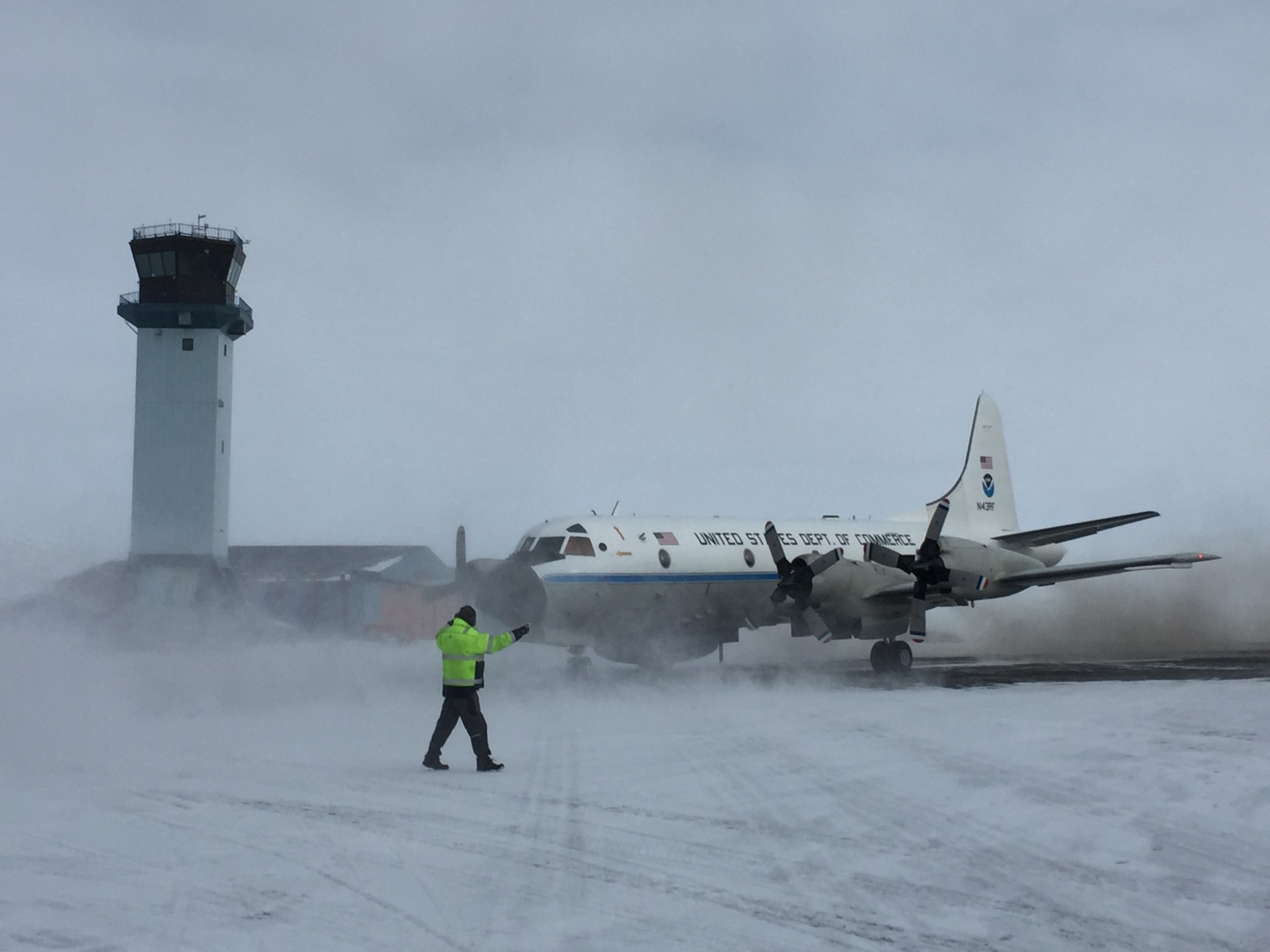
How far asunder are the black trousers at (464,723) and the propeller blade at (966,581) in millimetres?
13993

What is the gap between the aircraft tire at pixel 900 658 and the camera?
2483 centimetres

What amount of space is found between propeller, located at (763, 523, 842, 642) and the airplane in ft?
0.10

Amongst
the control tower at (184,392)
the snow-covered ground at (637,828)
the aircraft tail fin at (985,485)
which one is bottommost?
the snow-covered ground at (637,828)

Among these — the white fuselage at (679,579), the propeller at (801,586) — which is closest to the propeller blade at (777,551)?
the propeller at (801,586)

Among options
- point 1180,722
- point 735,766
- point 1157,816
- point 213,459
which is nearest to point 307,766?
point 735,766

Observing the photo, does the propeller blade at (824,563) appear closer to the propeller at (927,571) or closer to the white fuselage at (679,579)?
the white fuselage at (679,579)

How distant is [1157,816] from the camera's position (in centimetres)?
969

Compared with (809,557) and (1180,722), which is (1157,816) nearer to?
(1180,722)

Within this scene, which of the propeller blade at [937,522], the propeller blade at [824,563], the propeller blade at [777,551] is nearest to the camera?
the propeller blade at [824,563]

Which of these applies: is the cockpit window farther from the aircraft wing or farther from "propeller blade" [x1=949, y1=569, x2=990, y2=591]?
the aircraft wing

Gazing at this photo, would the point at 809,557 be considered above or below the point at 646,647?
above

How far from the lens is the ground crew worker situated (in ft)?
40.4

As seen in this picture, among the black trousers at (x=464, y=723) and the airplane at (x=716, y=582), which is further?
the airplane at (x=716, y=582)

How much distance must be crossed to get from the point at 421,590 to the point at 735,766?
32872 millimetres
